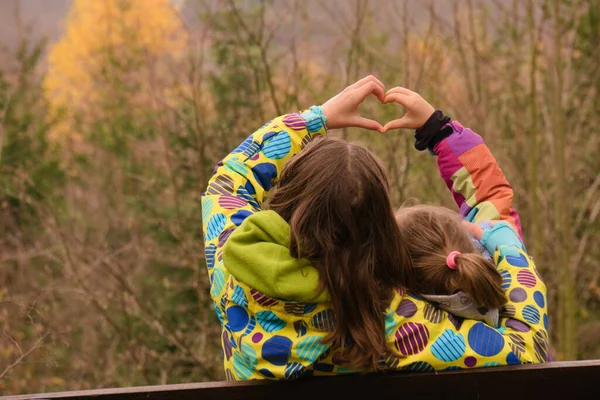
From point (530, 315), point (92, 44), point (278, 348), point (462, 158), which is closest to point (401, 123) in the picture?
point (462, 158)

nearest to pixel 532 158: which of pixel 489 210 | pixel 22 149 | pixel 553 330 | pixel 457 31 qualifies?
pixel 457 31

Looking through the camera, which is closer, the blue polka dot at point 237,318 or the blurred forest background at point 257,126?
the blue polka dot at point 237,318

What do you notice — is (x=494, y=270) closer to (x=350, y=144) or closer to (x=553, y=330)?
(x=350, y=144)

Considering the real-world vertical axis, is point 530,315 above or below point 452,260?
below

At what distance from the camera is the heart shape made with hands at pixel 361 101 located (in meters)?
1.57

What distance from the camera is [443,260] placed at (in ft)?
4.45

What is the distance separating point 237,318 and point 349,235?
257 millimetres

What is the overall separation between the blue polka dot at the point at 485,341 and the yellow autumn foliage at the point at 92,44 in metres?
8.79

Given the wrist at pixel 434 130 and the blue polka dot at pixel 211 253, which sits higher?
the wrist at pixel 434 130

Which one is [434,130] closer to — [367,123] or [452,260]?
[367,123]

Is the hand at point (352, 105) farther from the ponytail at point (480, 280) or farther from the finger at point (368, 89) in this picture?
the ponytail at point (480, 280)

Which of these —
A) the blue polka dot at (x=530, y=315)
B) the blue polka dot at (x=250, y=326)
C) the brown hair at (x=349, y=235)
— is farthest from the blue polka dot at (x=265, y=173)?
the blue polka dot at (x=530, y=315)

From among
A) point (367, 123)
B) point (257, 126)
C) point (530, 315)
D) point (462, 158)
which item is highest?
point (367, 123)

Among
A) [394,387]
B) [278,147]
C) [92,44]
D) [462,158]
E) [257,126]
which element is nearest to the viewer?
[394,387]
